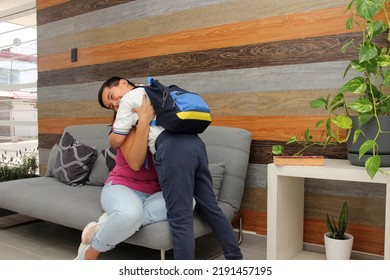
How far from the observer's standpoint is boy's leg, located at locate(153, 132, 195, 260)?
67.3 inches

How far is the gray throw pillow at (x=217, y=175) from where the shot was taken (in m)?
2.22

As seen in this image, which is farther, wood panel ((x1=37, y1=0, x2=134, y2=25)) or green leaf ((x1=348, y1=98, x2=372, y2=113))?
wood panel ((x1=37, y1=0, x2=134, y2=25))

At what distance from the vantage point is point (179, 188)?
5.61 ft

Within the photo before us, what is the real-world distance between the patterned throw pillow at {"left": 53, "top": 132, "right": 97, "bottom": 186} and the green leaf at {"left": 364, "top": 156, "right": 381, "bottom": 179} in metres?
1.91

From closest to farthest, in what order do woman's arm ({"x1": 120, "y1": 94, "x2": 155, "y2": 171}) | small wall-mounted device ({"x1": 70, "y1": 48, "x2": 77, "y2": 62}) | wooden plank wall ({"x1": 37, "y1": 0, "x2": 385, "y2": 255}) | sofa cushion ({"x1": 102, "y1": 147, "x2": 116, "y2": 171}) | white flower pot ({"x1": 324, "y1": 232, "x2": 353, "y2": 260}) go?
woman's arm ({"x1": 120, "y1": 94, "x2": 155, "y2": 171}) → white flower pot ({"x1": 324, "y1": 232, "x2": 353, "y2": 260}) → wooden plank wall ({"x1": 37, "y1": 0, "x2": 385, "y2": 255}) → sofa cushion ({"x1": 102, "y1": 147, "x2": 116, "y2": 171}) → small wall-mounted device ({"x1": 70, "y1": 48, "x2": 77, "y2": 62})

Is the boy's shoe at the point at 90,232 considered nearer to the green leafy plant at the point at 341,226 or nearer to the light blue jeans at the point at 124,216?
the light blue jeans at the point at 124,216

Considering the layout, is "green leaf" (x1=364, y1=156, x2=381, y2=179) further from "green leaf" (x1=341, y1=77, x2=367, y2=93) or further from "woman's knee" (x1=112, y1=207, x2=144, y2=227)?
"woman's knee" (x1=112, y1=207, x2=144, y2=227)

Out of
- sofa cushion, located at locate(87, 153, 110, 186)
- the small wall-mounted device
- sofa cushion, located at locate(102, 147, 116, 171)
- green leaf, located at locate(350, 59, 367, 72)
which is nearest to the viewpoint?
green leaf, located at locate(350, 59, 367, 72)

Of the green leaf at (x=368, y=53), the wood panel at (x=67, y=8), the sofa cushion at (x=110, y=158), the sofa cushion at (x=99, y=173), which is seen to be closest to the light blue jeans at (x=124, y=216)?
the sofa cushion at (x=110, y=158)

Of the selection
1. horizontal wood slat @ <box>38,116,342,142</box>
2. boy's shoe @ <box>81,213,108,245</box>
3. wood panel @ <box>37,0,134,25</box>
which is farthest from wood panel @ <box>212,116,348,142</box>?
wood panel @ <box>37,0,134,25</box>

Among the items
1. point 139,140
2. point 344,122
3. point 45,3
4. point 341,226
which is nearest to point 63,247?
point 139,140

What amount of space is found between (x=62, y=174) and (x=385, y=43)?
2288 mm

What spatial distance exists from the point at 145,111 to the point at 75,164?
1.17m

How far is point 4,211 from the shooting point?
3.05 m
